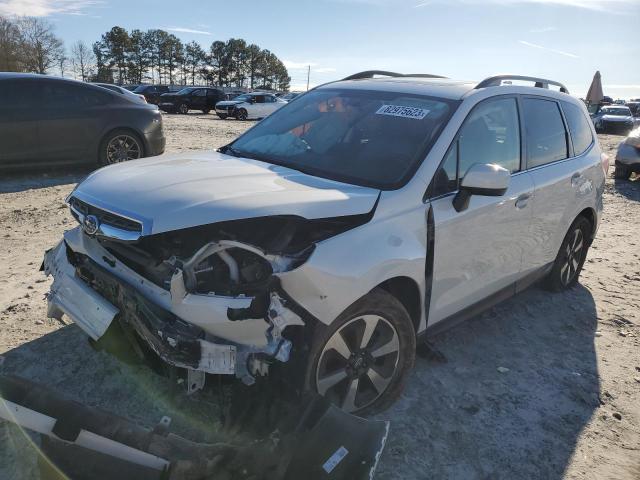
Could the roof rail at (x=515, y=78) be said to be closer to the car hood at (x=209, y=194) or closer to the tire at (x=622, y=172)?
the car hood at (x=209, y=194)

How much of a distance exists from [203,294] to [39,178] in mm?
7226

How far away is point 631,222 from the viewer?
7996 millimetres

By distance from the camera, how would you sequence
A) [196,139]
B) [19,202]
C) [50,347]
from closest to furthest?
[50,347]
[19,202]
[196,139]

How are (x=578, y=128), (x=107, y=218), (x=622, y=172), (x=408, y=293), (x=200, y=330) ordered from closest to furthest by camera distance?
(x=200, y=330) < (x=107, y=218) < (x=408, y=293) < (x=578, y=128) < (x=622, y=172)

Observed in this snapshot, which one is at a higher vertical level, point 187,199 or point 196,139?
point 187,199

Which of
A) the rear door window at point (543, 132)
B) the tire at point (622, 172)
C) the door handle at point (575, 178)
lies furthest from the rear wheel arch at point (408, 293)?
the tire at point (622, 172)

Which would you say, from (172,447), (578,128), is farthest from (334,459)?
(578,128)

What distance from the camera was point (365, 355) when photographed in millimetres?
2803

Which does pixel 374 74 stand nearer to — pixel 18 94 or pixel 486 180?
pixel 486 180

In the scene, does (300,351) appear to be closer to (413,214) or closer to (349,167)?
(413,214)

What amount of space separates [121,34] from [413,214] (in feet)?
280

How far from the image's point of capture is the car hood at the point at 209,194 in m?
2.31

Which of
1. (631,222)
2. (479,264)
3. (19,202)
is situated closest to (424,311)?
(479,264)

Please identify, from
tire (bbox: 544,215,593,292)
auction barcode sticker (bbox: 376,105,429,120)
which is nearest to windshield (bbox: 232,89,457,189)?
auction barcode sticker (bbox: 376,105,429,120)
